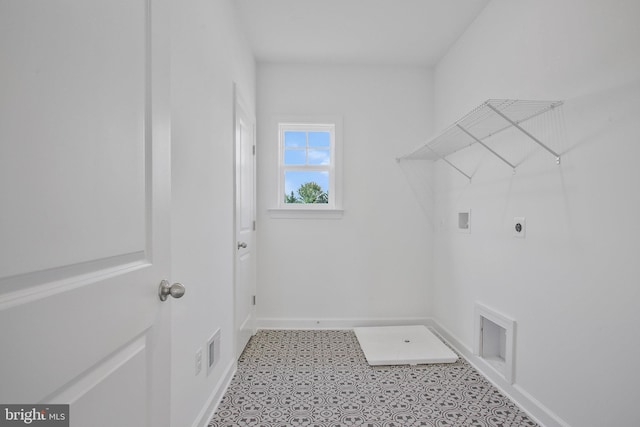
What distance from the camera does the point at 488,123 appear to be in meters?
1.93

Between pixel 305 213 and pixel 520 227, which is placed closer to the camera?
pixel 520 227

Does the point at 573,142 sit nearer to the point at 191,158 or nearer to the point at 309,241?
the point at 191,158

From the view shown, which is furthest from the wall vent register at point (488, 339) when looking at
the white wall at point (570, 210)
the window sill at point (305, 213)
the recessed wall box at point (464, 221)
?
the window sill at point (305, 213)

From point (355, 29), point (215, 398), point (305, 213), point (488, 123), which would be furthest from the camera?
point (305, 213)

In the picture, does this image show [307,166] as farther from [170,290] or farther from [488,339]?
[170,290]

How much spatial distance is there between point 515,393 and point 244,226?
86.4 inches

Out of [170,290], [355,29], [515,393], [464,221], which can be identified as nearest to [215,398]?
[170,290]

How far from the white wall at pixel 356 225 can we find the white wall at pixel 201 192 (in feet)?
2.92

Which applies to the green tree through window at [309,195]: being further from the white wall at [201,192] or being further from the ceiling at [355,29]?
the ceiling at [355,29]

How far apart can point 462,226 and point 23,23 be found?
8.98 feet

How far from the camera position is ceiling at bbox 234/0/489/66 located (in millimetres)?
2215

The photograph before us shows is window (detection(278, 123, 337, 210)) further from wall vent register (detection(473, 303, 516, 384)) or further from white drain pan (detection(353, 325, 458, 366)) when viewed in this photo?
wall vent register (detection(473, 303, 516, 384))
